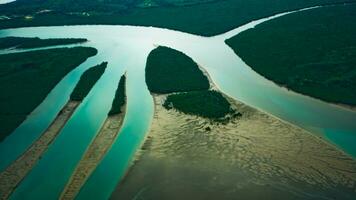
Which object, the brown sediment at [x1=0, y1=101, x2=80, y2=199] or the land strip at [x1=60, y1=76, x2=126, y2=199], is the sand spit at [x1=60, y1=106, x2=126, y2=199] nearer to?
the land strip at [x1=60, y1=76, x2=126, y2=199]

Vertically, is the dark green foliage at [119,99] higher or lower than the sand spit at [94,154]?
higher

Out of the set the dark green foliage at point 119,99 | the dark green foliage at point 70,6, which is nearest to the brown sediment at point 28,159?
the dark green foliage at point 119,99

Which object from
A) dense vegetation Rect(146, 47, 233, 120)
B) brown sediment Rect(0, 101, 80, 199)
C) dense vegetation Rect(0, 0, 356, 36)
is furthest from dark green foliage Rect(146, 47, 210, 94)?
dense vegetation Rect(0, 0, 356, 36)

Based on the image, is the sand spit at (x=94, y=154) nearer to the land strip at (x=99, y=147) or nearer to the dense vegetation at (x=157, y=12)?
the land strip at (x=99, y=147)

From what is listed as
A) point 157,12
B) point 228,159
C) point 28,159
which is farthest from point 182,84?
point 157,12

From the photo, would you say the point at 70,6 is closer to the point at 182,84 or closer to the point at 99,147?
the point at 182,84
